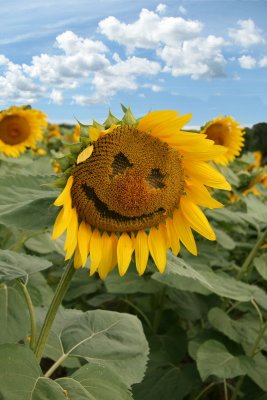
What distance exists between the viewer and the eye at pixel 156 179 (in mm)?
1591

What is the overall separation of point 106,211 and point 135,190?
0.11 metres

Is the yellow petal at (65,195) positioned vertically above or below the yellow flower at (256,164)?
below

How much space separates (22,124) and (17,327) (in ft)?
12.7

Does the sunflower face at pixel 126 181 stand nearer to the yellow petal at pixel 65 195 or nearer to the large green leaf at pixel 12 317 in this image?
the yellow petal at pixel 65 195

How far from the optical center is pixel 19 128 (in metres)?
5.31

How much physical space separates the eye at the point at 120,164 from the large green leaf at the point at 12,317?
1.69 ft

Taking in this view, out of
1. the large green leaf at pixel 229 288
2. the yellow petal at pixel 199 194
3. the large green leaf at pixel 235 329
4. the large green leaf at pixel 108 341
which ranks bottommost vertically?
the large green leaf at pixel 235 329

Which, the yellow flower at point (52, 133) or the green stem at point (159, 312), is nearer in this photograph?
the green stem at point (159, 312)

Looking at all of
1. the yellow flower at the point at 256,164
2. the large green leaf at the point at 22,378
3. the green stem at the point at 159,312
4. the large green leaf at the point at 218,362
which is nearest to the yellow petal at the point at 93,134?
the large green leaf at the point at 22,378

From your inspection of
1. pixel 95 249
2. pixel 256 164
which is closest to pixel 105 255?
pixel 95 249

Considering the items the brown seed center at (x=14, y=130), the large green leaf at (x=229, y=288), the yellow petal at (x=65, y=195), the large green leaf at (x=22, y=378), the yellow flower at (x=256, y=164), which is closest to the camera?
the large green leaf at (x=22, y=378)

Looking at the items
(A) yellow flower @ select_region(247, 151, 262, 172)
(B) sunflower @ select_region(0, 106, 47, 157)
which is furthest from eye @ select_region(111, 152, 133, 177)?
(A) yellow flower @ select_region(247, 151, 262, 172)

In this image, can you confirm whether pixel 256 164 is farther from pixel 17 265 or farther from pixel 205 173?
pixel 17 265

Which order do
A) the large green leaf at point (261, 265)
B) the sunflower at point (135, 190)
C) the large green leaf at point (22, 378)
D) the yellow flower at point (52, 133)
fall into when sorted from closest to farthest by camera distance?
the large green leaf at point (22, 378), the sunflower at point (135, 190), the large green leaf at point (261, 265), the yellow flower at point (52, 133)
